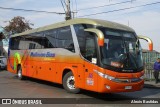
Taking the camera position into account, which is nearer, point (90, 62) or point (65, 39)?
point (90, 62)

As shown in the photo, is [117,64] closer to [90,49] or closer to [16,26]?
[90,49]

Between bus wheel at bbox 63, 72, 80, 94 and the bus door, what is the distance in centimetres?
135

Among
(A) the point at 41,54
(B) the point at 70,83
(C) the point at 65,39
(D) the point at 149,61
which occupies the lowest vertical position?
(B) the point at 70,83

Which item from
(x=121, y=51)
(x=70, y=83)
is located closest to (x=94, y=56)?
(x=121, y=51)

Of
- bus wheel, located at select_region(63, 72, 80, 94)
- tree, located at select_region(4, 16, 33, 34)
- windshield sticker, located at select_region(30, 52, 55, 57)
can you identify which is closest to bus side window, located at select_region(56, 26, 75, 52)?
windshield sticker, located at select_region(30, 52, 55, 57)

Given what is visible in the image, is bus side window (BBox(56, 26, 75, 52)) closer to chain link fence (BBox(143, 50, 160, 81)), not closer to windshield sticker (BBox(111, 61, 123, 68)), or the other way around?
windshield sticker (BBox(111, 61, 123, 68))

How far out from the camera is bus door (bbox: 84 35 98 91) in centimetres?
1188

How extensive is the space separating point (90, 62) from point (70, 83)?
2.16 m

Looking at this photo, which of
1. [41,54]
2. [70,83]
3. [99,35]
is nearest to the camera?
[99,35]

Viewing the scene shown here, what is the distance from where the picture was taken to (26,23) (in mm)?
52688

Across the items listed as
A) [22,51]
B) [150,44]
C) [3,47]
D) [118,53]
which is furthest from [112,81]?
[3,47]

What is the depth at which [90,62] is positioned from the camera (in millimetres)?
12117

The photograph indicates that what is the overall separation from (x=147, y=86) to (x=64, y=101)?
777cm

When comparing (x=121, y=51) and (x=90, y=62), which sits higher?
(x=121, y=51)
